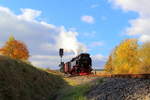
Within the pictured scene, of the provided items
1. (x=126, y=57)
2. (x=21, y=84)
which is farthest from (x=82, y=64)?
(x=126, y=57)

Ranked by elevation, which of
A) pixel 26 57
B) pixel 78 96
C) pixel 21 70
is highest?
pixel 26 57

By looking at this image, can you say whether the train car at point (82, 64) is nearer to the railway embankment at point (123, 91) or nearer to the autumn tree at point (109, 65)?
the railway embankment at point (123, 91)

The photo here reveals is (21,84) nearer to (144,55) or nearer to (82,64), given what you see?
(82,64)

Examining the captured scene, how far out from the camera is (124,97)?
1228 centimetres

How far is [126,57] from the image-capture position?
6806 centimetres

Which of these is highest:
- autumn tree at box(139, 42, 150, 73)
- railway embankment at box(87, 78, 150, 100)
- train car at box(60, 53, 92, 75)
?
autumn tree at box(139, 42, 150, 73)

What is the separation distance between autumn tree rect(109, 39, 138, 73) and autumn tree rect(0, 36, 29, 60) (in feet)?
69.5

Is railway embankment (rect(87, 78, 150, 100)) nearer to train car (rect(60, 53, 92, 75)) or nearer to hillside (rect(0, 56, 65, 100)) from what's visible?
hillside (rect(0, 56, 65, 100))

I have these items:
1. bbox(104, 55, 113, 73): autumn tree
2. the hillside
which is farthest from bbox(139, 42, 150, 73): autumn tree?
the hillside

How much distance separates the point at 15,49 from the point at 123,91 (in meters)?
52.9

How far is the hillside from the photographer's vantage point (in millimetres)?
17172

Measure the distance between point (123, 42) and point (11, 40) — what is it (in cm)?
2666

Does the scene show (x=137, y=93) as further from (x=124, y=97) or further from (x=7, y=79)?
(x=7, y=79)

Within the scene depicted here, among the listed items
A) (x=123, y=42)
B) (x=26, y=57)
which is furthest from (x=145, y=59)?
(x=26, y=57)
